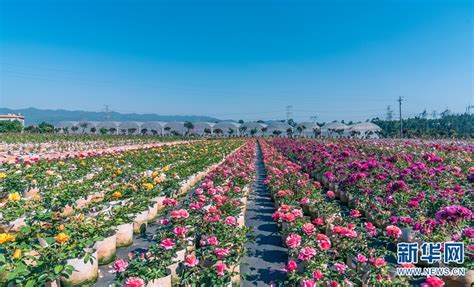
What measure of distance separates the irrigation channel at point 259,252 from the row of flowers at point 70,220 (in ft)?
0.65

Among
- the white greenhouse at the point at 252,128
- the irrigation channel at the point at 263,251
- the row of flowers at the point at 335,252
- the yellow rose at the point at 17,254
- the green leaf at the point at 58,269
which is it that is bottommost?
the irrigation channel at the point at 263,251

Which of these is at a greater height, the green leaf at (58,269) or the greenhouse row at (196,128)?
the greenhouse row at (196,128)

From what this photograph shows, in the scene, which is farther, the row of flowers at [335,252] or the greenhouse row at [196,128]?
the greenhouse row at [196,128]

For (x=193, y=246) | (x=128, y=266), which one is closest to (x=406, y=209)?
(x=193, y=246)

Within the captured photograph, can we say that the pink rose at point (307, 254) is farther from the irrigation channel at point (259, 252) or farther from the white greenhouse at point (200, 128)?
the white greenhouse at point (200, 128)

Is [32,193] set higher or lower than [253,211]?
higher

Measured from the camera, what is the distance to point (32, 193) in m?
6.92

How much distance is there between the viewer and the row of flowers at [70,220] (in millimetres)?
3061

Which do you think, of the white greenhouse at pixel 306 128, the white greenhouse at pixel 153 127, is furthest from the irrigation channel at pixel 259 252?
the white greenhouse at pixel 153 127

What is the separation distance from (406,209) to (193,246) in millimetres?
3721

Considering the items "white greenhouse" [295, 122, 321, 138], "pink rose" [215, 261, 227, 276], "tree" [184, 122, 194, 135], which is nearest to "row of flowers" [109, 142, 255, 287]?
"pink rose" [215, 261, 227, 276]

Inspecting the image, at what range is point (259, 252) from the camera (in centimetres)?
488

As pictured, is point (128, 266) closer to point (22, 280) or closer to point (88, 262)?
point (88, 262)

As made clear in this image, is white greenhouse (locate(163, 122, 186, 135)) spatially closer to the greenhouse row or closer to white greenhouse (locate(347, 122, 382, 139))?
the greenhouse row
